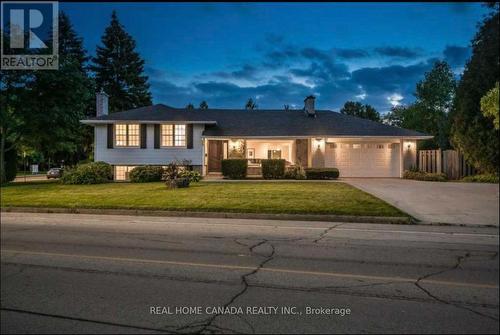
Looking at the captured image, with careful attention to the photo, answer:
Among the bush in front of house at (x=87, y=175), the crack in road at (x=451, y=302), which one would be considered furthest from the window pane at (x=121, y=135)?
the crack in road at (x=451, y=302)

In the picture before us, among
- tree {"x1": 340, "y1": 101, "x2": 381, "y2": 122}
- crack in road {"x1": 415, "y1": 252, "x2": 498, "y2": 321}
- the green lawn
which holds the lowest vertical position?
crack in road {"x1": 415, "y1": 252, "x2": 498, "y2": 321}

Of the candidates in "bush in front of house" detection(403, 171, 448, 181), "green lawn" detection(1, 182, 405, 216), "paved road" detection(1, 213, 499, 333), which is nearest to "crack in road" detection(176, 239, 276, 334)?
"paved road" detection(1, 213, 499, 333)

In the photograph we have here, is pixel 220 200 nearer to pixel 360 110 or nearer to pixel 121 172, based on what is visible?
pixel 121 172

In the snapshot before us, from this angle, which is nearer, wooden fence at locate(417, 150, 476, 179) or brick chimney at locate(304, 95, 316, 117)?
wooden fence at locate(417, 150, 476, 179)

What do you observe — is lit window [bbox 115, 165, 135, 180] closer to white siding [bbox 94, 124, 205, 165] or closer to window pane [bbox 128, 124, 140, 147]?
white siding [bbox 94, 124, 205, 165]

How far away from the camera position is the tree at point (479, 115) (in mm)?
5215

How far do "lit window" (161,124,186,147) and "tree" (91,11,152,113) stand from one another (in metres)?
32.5

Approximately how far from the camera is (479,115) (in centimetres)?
646

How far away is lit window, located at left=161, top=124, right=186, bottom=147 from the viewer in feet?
82.3

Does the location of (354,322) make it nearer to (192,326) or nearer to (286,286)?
(286,286)

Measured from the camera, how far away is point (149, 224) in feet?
34.0

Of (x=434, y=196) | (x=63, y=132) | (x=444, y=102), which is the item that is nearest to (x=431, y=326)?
(x=434, y=196)

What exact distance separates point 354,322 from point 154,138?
74.5 feet

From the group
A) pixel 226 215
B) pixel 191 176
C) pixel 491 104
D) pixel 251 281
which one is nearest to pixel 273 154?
pixel 191 176
